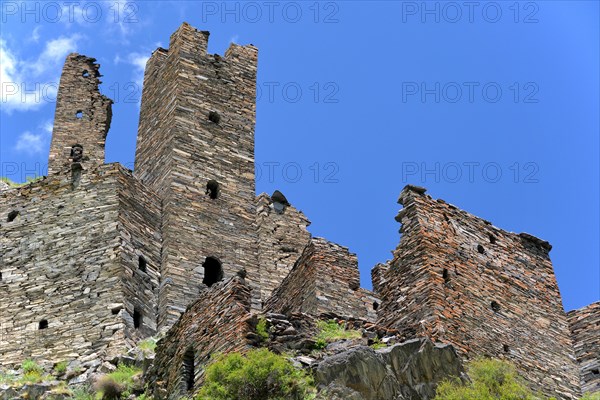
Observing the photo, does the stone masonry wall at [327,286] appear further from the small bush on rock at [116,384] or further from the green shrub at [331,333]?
the green shrub at [331,333]

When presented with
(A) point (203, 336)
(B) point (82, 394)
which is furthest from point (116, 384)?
(A) point (203, 336)

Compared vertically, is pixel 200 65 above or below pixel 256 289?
above

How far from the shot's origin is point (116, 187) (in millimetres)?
31438

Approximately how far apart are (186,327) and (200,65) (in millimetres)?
13704

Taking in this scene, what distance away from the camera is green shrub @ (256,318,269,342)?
22.2m

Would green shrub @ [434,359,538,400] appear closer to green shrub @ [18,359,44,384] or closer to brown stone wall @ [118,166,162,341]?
brown stone wall @ [118,166,162,341]

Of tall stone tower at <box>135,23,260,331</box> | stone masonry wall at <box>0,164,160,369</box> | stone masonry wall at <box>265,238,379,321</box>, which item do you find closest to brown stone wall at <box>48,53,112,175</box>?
tall stone tower at <box>135,23,260,331</box>

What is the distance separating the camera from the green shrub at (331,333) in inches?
886

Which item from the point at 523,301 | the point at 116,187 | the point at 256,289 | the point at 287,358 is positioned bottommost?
the point at 287,358

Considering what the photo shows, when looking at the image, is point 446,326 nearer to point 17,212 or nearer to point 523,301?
point 523,301

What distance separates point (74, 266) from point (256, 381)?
9.84 m

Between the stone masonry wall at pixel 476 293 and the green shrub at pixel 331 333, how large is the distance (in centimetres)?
168

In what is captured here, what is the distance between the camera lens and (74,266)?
30.0m

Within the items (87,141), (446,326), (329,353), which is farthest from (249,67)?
(329,353)
